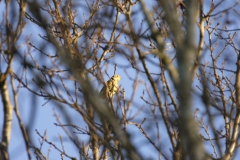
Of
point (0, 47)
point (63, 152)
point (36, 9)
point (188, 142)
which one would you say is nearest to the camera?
point (188, 142)

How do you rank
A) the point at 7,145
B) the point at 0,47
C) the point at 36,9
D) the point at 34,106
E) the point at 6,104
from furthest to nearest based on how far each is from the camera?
the point at 0,47
the point at 6,104
the point at 7,145
the point at 34,106
the point at 36,9

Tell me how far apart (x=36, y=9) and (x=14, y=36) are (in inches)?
35.2

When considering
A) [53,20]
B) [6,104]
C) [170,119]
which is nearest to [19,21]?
[6,104]

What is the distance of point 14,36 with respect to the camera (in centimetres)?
312

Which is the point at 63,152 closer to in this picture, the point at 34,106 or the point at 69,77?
the point at 69,77

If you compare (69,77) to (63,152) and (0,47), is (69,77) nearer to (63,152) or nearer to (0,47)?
(0,47)

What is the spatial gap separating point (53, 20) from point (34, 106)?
9.28 feet

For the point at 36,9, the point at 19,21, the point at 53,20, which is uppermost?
the point at 53,20

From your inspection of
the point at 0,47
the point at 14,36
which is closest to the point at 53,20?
the point at 0,47

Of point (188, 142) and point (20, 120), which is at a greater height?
point (20, 120)

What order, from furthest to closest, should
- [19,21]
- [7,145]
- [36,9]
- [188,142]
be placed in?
1. [19,21]
2. [7,145]
3. [36,9]
4. [188,142]

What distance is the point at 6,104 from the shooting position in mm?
2977

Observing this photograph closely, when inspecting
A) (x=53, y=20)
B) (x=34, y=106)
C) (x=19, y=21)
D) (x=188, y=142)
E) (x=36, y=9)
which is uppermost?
(x=53, y=20)

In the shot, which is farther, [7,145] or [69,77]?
[69,77]
